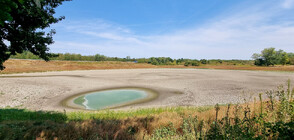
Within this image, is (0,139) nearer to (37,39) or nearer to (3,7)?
(3,7)

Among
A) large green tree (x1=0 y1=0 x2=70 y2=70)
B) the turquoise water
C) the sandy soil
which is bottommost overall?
the turquoise water

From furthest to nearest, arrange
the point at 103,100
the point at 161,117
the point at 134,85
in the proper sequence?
the point at 134,85 < the point at 103,100 < the point at 161,117

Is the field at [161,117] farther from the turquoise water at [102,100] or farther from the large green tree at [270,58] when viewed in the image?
the large green tree at [270,58]

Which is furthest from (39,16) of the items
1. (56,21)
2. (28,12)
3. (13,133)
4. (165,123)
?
(165,123)

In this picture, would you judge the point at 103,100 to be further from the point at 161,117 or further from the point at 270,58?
the point at 270,58

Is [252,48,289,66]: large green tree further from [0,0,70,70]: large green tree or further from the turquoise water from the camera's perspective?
[0,0,70,70]: large green tree

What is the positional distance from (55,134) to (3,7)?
3.65 metres

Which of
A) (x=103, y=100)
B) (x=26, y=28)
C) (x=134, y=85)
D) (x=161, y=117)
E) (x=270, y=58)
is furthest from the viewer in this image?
(x=270, y=58)

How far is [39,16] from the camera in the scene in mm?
5582

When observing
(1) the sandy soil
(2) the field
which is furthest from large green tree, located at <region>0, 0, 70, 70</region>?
(1) the sandy soil

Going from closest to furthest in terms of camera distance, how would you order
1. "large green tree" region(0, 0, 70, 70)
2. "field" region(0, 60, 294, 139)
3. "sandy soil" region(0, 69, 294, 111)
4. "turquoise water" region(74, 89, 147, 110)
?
"field" region(0, 60, 294, 139)
"large green tree" region(0, 0, 70, 70)
"turquoise water" region(74, 89, 147, 110)
"sandy soil" region(0, 69, 294, 111)

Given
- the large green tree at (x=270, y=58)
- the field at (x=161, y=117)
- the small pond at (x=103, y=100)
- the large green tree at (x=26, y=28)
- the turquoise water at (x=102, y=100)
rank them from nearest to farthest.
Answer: the field at (x=161, y=117) → the large green tree at (x=26, y=28) → the small pond at (x=103, y=100) → the turquoise water at (x=102, y=100) → the large green tree at (x=270, y=58)

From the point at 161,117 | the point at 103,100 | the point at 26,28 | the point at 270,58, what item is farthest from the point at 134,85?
the point at 270,58

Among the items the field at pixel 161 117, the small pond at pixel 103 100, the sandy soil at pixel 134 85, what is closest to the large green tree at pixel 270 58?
the sandy soil at pixel 134 85
